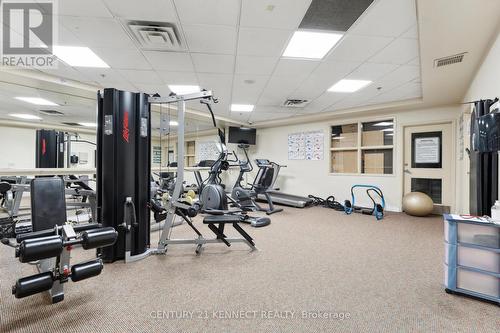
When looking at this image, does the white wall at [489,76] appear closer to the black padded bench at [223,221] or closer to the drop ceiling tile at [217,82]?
the black padded bench at [223,221]

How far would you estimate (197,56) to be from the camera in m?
3.02

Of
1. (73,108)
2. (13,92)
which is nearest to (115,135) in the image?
(13,92)

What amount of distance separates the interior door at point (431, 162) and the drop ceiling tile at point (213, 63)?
4350mm

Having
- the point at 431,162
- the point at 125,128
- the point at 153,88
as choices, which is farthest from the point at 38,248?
the point at 431,162

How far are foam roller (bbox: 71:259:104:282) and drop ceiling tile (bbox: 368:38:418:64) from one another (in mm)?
3626

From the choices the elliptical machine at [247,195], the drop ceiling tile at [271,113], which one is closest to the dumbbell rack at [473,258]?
the elliptical machine at [247,195]

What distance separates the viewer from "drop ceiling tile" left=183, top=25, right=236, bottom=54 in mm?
2395

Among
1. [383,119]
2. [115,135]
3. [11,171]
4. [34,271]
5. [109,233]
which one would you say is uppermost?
[383,119]

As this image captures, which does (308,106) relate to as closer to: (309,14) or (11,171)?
(309,14)

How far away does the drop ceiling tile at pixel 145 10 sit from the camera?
2.01m

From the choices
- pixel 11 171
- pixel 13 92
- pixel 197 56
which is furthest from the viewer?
pixel 13 92

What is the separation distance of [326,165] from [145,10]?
543 cm

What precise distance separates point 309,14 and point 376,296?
2570mm

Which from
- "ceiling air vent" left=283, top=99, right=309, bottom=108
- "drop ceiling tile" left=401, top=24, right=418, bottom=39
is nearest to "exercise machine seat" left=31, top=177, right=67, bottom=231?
"drop ceiling tile" left=401, top=24, right=418, bottom=39
